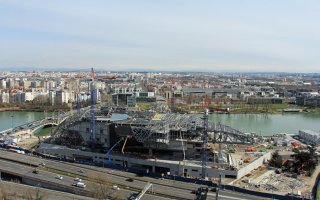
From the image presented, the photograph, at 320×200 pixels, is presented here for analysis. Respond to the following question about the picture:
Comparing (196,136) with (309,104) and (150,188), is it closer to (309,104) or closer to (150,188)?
(150,188)

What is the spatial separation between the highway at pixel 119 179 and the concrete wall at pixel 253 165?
1897mm

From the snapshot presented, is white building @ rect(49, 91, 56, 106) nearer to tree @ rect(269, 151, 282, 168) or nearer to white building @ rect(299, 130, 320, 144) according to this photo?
white building @ rect(299, 130, 320, 144)

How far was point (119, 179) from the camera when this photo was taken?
28.4 ft

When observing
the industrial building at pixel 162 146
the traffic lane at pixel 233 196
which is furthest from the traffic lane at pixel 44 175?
the industrial building at pixel 162 146

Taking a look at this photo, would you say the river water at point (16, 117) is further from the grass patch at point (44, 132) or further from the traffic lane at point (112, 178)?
the traffic lane at point (112, 178)

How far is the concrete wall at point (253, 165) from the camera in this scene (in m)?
9.71

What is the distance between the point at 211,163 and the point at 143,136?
2236mm

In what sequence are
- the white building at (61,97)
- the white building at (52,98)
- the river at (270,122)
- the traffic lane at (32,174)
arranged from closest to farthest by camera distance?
the traffic lane at (32,174) < the river at (270,122) < the white building at (52,98) < the white building at (61,97)

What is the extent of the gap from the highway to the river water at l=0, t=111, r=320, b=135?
10.2 m

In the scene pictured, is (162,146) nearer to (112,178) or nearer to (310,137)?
(112,178)

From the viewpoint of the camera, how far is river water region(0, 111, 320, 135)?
19125 millimetres

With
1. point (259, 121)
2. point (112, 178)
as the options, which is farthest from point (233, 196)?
point (259, 121)

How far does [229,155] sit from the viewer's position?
11117 mm

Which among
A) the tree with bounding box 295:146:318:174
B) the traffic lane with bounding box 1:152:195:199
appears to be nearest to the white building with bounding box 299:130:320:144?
the tree with bounding box 295:146:318:174
